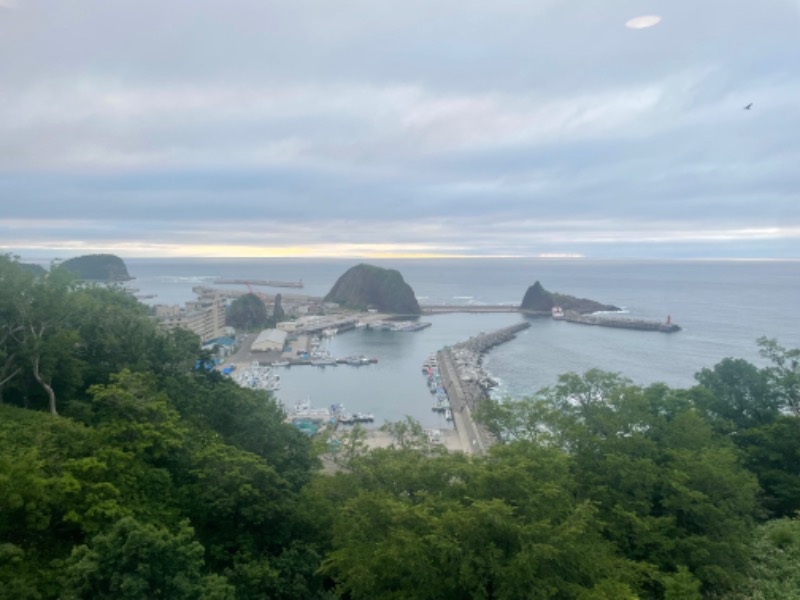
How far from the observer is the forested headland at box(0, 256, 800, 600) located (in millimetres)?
5020

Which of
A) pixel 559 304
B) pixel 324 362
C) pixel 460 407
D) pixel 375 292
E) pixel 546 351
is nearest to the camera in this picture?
pixel 460 407

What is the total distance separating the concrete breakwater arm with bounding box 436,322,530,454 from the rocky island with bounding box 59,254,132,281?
76211 mm

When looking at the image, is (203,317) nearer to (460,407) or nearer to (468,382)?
(468,382)

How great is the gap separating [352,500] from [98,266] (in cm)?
10279

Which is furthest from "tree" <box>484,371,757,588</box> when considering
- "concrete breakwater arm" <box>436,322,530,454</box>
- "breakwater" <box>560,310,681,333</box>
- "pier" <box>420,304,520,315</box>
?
"pier" <box>420,304,520,315</box>

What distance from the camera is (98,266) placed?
9375cm

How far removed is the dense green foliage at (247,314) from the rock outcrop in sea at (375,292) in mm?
15117

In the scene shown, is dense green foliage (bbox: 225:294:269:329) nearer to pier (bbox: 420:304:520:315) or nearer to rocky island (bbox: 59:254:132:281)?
pier (bbox: 420:304:520:315)

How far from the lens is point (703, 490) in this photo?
724cm

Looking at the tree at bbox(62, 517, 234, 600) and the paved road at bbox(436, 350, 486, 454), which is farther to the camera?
the paved road at bbox(436, 350, 486, 454)

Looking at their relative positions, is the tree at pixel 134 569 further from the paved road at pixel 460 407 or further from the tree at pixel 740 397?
the tree at pixel 740 397

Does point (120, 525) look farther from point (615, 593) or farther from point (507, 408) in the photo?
point (507, 408)

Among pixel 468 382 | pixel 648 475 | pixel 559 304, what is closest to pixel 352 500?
pixel 648 475

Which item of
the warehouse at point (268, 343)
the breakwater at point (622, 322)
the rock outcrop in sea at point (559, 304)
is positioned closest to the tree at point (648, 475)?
the warehouse at point (268, 343)
